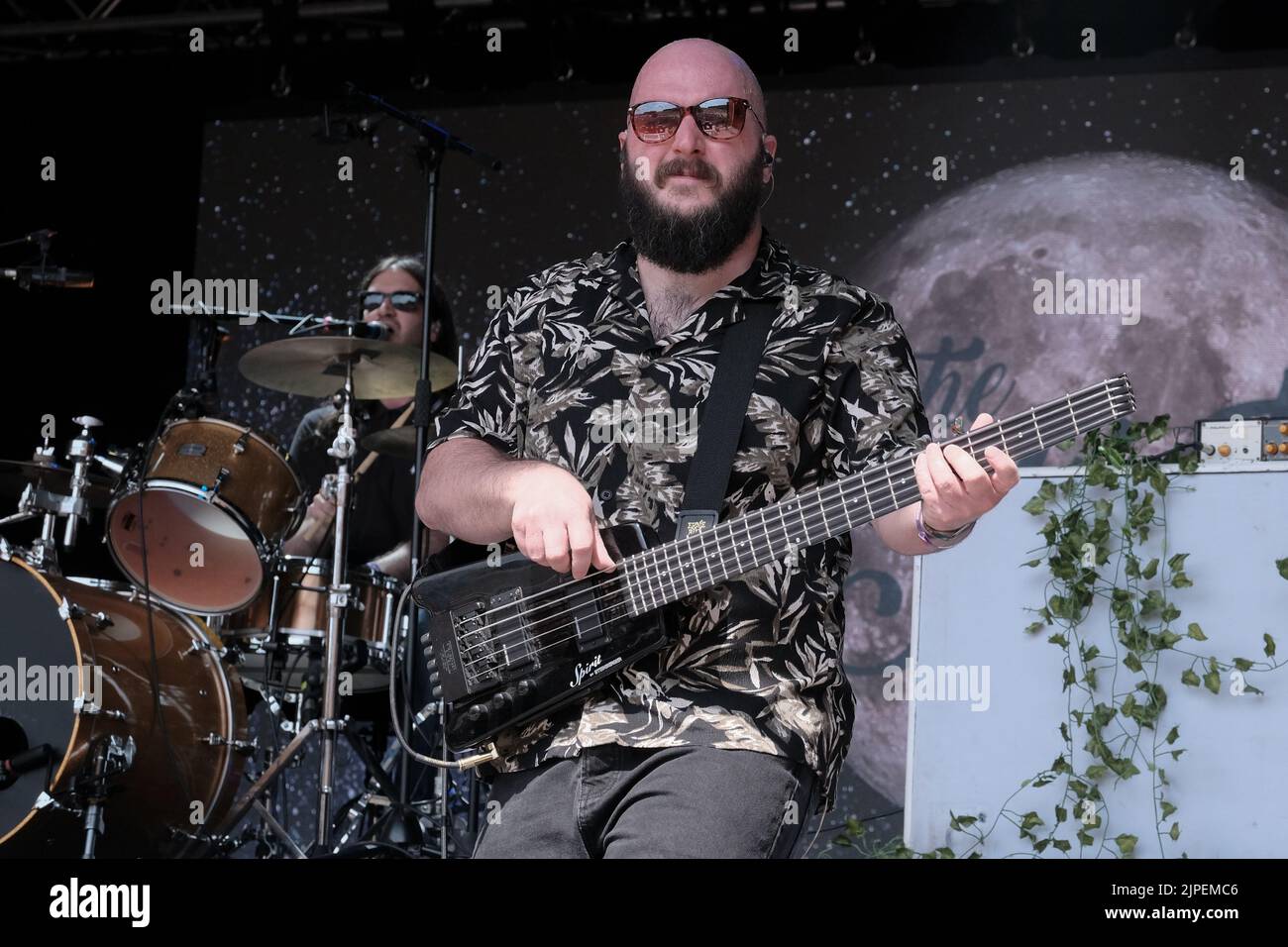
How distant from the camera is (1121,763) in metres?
3.79

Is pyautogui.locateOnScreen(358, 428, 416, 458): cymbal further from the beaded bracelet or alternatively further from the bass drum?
the beaded bracelet

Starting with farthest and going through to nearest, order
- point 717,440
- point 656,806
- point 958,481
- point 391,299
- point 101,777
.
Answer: point 391,299 → point 101,777 → point 717,440 → point 958,481 → point 656,806

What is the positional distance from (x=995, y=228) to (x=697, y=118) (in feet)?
12.9

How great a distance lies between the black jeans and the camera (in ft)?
6.17

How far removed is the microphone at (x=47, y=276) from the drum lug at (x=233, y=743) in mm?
1518

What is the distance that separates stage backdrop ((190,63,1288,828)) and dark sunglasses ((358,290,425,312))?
1.64 feet

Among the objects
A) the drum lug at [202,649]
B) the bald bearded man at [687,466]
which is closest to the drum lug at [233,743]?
the drum lug at [202,649]

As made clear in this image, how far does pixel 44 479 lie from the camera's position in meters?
4.59

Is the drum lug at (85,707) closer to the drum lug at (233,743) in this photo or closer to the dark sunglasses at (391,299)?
the drum lug at (233,743)

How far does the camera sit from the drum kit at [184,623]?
13.5 ft

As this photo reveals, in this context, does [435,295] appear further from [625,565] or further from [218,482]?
[625,565]

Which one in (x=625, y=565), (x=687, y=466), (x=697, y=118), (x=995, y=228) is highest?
(x=995, y=228)

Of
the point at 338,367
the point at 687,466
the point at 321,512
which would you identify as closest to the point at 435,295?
the point at 338,367

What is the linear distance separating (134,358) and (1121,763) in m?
4.82
